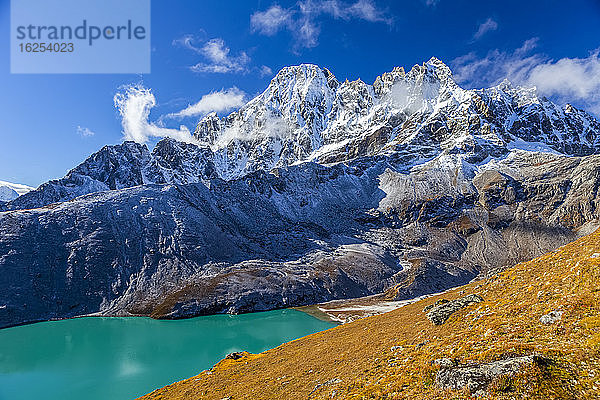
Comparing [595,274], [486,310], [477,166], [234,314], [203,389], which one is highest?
[477,166]

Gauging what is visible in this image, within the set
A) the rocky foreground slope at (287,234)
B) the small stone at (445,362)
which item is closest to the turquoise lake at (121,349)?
the rocky foreground slope at (287,234)

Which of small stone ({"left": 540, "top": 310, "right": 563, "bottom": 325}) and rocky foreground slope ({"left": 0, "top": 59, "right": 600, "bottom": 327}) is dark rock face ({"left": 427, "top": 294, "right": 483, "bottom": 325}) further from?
rocky foreground slope ({"left": 0, "top": 59, "right": 600, "bottom": 327})

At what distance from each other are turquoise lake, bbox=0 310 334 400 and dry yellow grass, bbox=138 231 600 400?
25496 millimetres

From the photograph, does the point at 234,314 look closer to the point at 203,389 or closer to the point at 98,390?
the point at 98,390

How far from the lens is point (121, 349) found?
64312 mm

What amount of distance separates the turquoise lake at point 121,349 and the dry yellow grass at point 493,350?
25.5 metres

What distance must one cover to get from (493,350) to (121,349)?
7153 cm

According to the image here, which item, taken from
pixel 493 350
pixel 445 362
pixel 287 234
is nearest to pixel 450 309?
pixel 445 362

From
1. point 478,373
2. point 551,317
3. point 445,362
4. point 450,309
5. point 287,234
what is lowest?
point 450,309

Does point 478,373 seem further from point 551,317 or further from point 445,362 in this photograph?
point 551,317

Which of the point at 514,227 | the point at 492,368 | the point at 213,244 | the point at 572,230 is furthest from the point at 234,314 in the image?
the point at 572,230

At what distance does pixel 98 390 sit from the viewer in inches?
1731

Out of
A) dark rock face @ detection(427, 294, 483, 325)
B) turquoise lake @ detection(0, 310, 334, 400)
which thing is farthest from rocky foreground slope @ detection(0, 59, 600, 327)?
dark rock face @ detection(427, 294, 483, 325)

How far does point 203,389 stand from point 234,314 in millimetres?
68941
